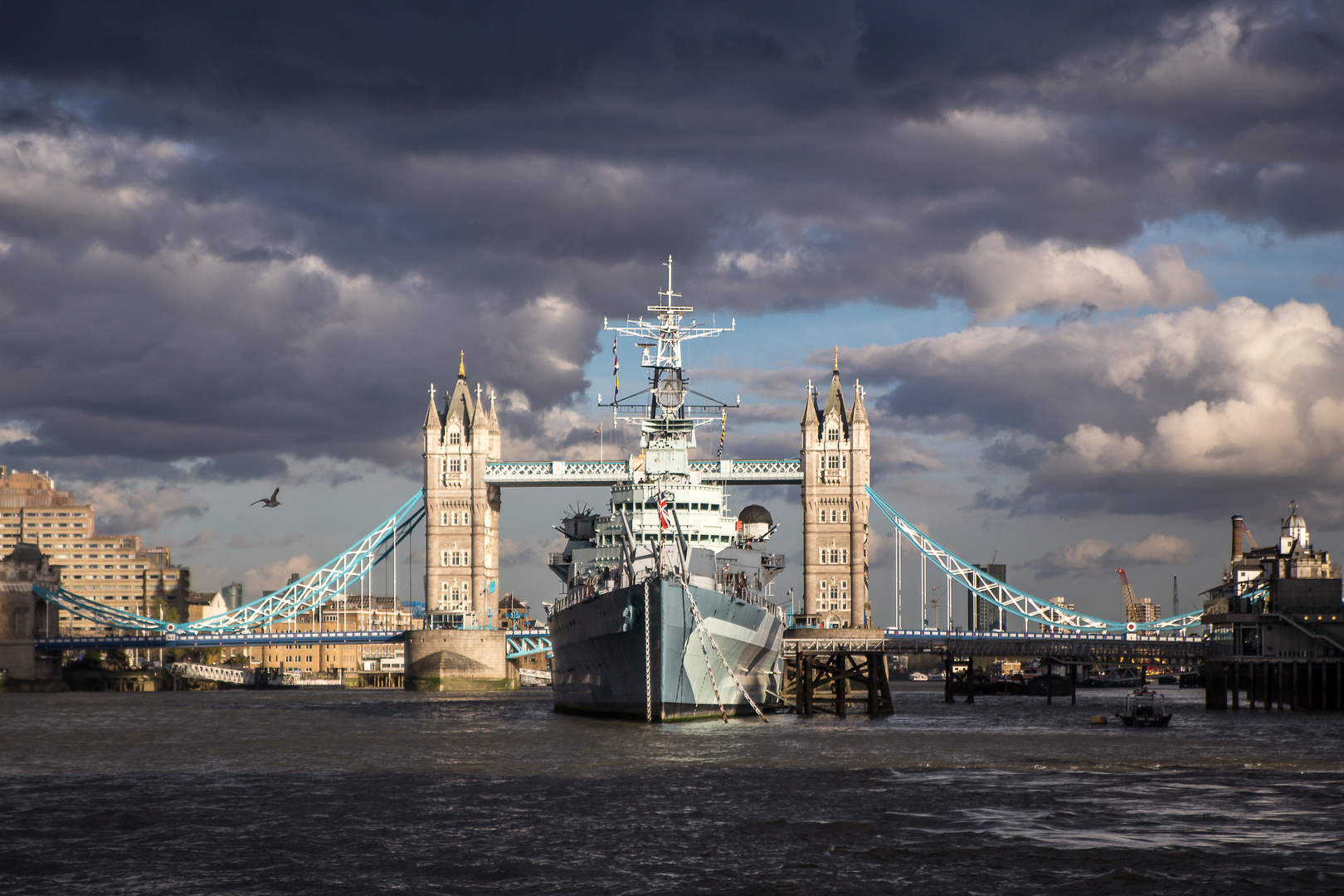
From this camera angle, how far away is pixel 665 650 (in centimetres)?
5188

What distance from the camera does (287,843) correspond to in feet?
90.9

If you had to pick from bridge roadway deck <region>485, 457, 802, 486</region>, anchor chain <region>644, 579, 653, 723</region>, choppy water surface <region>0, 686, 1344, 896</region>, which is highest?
bridge roadway deck <region>485, 457, 802, 486</region>

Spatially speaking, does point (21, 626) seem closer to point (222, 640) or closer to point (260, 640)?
point (222, 640)

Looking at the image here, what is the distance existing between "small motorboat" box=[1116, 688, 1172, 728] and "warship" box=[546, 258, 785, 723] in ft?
52.7

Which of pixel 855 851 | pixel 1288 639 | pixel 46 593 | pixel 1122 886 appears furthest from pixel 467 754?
pixel 46 593

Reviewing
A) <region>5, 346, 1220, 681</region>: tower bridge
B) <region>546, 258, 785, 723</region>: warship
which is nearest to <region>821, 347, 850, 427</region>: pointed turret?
<region>5, 346, 1220, 681</region>: tower bridge

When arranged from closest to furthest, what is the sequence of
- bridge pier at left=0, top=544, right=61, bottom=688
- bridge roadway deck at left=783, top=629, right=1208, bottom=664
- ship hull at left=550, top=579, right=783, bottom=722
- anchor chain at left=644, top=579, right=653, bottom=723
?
anchor chain at left=644, top=579, right=653, bottom=723 → ship hull at left=550, top=579, right=783, bottom=722 → bridge roadway deck at left=783, top=629, right=1208, bottom=664 → bridge pier at left=0, top=544, right=61, bottom=688

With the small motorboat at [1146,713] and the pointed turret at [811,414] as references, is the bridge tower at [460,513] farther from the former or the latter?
the small motorboat at [1146,713]

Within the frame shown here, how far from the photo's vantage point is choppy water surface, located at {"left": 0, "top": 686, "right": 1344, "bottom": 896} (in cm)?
2469

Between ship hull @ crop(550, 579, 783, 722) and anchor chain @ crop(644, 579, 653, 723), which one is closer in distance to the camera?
anchor chain @ crop(644, 579, 653, 723)

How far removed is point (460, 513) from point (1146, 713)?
298 feet

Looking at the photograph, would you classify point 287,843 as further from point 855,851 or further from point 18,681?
point 18,681

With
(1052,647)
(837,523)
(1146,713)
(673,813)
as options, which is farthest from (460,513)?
(673,813)

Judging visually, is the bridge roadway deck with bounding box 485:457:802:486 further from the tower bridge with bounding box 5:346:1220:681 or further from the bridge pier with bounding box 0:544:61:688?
the bridge pier with bounding box 0:544:61:688
